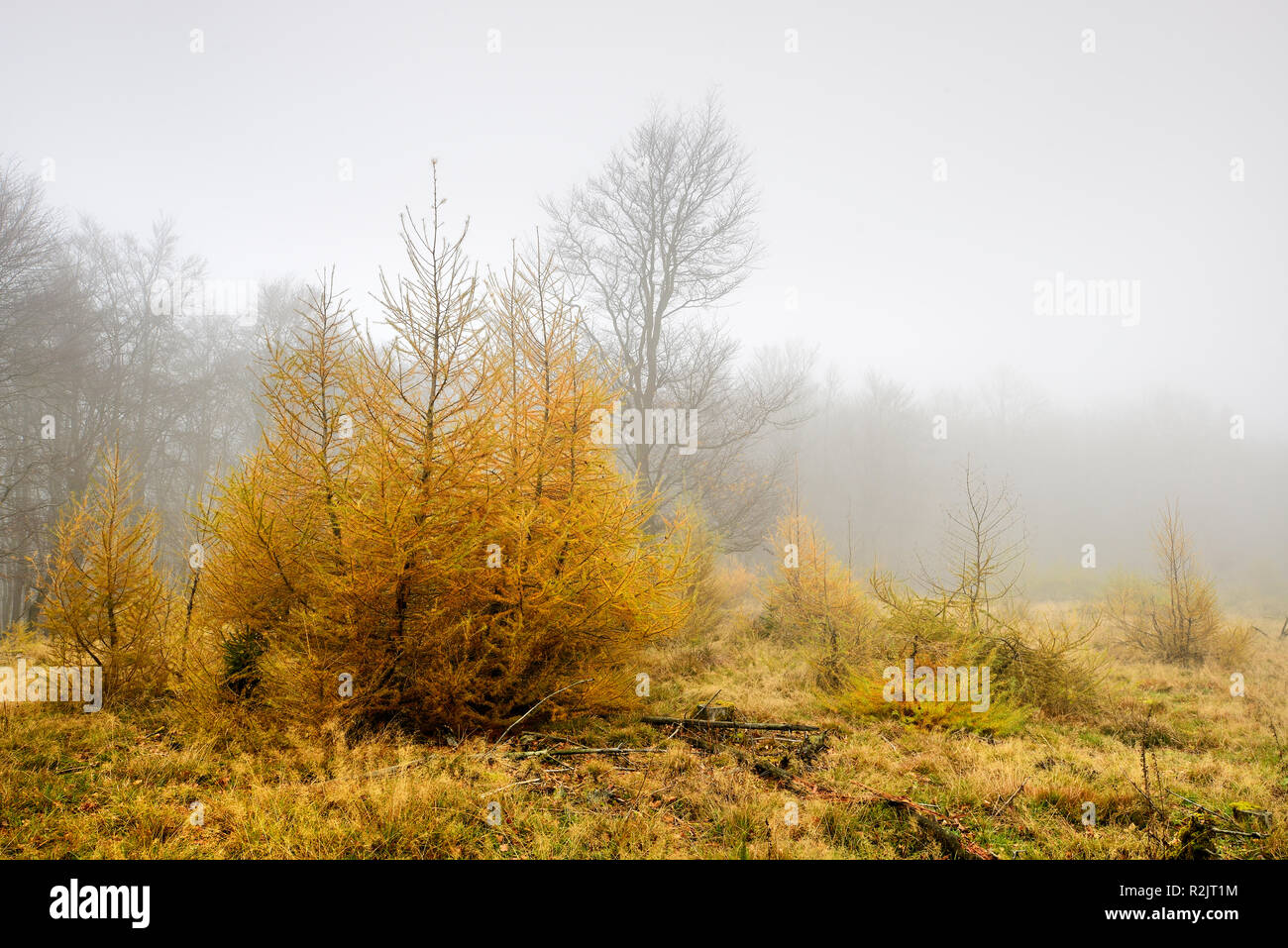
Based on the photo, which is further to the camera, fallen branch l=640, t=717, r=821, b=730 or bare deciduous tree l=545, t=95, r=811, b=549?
bare deciduous tree l=545, t=95, r=811, b=549

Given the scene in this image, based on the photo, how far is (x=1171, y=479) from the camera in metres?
51.9
